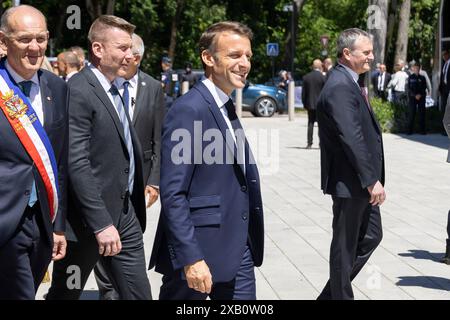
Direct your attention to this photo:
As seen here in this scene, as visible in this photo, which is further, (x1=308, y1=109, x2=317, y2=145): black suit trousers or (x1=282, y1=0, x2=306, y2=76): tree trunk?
(x1=282, y1=0, x2=306, y2=76): tree trunk

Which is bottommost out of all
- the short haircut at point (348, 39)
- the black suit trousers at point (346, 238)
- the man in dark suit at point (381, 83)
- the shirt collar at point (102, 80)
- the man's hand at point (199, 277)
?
the man in dark suit at point (381, 83)

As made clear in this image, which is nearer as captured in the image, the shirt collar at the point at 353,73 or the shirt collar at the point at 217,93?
the shirt collar at the point at 217,93

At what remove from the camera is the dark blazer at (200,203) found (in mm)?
4109

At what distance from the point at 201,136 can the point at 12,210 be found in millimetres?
895

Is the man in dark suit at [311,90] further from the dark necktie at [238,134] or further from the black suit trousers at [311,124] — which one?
the dark necktie at [238,134]

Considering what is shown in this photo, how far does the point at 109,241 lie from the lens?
15.9 ft

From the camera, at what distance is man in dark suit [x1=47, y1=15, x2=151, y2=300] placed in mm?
4922

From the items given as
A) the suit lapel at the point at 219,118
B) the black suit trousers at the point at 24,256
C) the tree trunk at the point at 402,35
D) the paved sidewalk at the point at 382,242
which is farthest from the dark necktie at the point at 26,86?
the tree trunk at the point at 402,35

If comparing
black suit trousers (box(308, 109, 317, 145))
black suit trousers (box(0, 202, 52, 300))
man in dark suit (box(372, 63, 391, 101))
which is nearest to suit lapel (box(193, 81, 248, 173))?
black suit trousers (box(0, 202, 52, 300))

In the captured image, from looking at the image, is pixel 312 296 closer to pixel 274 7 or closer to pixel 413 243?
pixel 413 243

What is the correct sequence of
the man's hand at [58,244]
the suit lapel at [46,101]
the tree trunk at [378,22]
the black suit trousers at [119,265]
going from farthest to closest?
the tree trunk at [378,22], the black suit trousers at [119,265], the man's hand at [58,244], the suit lapel at [46,101]

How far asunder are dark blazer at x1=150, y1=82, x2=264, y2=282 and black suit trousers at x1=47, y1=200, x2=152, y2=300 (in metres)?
0.70

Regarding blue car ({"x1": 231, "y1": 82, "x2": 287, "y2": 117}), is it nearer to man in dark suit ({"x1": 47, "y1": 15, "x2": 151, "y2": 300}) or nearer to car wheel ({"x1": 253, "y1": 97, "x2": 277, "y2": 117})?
car wheel ({"x1": 253, "y1": 97, "x2": 277, "y2": 117})

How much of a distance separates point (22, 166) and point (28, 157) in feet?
0.16
